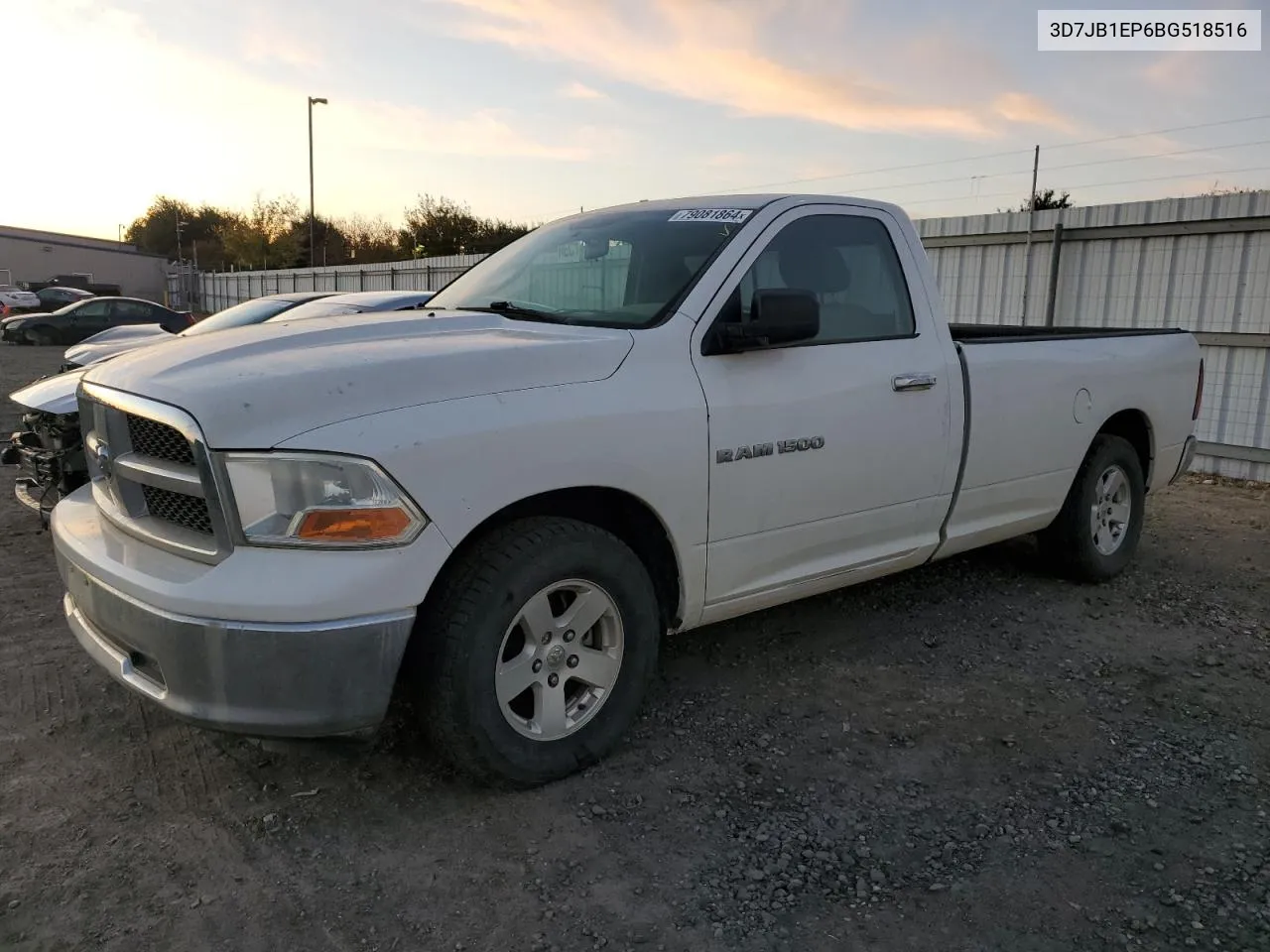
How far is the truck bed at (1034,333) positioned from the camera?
15.5 ft

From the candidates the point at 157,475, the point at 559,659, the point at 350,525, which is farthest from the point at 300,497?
the point at 559,659

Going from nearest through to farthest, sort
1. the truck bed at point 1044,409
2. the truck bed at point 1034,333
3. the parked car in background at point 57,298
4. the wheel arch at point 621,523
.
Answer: the wheel arch at point 621,523, the truck bed at point 1044,409, the truck bed at point 1034,333, the parked car in background at point 57,298

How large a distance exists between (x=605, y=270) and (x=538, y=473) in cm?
130

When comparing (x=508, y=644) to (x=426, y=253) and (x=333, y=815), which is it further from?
(x=426, y=253)

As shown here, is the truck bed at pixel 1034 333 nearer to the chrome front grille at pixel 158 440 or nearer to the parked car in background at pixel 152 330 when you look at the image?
the chrome front grille at pixel 158 440

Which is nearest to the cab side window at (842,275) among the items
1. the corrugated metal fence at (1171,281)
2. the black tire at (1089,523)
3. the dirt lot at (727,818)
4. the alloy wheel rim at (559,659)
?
the alloy wheel rim at (559,659)

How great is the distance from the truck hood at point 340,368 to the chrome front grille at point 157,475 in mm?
52

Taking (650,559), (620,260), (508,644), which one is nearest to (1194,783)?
(650,559)

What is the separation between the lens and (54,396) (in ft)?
17.4

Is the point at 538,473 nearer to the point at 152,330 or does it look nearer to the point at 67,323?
the point at 152,330

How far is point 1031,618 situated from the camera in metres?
4.93

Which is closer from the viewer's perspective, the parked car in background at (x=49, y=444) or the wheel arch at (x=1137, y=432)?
the parked car in background at (x=49, y=444)

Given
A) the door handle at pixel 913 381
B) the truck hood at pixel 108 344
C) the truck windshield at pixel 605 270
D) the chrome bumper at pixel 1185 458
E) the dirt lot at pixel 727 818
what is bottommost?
the dirt lot at pixel 727 818

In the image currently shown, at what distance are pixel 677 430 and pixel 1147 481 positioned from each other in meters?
3.86
